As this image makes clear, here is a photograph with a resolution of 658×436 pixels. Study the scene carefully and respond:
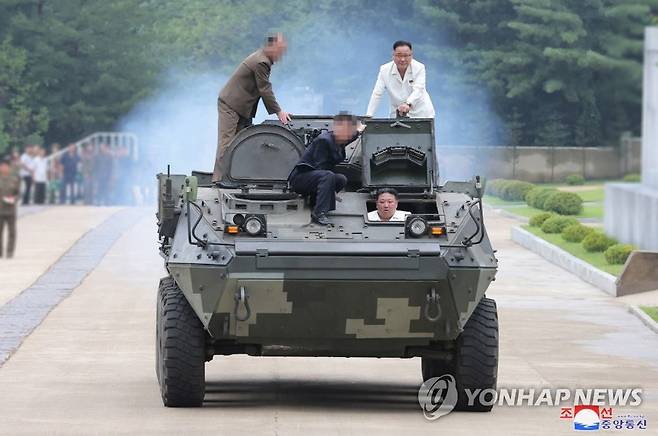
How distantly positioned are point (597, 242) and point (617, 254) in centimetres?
207

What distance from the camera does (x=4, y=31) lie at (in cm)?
6253

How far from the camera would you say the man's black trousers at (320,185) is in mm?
15105

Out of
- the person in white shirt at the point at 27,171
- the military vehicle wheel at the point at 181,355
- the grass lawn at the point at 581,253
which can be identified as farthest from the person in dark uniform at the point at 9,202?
the military vehicle wheel at the point at 181,355

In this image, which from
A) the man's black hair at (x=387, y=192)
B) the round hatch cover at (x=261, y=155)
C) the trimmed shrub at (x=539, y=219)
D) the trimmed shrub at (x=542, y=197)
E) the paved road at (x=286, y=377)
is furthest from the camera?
the trimmed shrub at (x=542, y=197)

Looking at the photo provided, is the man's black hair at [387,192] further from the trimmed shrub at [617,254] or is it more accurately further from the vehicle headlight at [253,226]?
the trimmed shrub at [617,254]

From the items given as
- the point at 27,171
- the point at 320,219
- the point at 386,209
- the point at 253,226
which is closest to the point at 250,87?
the point at 320,219

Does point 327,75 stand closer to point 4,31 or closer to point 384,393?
point 4,31

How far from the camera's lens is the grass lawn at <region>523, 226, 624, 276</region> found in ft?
93.9

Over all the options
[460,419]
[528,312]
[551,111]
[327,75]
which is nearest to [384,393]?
[460,419]

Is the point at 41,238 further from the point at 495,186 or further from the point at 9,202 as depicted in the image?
the point at 495,186

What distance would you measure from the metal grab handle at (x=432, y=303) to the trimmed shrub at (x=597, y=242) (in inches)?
666

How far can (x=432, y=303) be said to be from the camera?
14477 mm

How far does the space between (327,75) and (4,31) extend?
689 inches

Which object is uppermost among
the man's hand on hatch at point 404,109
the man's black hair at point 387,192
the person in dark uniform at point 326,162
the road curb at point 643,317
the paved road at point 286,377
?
the man's hand on hatch at point 404,109
